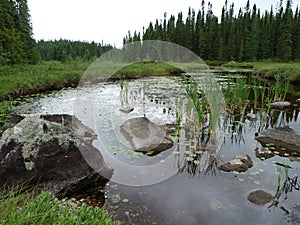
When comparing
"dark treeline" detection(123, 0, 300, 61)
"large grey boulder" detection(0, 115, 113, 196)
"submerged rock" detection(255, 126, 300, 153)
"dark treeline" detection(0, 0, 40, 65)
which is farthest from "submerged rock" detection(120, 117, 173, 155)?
"dark treeline" detection(123, 0, 300, 61)

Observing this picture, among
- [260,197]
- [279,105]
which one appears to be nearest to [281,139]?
[260,197]

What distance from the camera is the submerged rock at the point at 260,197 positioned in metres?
2.84

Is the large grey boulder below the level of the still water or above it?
above

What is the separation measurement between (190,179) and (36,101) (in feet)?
23.4

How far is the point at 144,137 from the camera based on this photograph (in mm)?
4602

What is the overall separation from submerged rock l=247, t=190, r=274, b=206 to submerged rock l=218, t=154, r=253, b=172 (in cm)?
61

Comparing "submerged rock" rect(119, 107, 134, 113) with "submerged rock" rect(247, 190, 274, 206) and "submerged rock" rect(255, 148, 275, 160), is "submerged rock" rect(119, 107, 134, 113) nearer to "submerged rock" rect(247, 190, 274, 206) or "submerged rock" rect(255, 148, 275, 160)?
"submerged rock" rect(255, 148, 275, 160)

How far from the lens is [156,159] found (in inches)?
157

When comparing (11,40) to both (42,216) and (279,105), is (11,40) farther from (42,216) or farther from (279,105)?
(42,216)

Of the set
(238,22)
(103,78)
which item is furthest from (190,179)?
(238,22)

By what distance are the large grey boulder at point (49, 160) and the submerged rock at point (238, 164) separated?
1.92 m

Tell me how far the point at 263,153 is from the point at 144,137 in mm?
2312

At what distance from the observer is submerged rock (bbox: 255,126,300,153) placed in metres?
4.39

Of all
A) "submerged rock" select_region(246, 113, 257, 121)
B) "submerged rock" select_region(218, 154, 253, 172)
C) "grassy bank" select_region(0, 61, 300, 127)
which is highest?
"grassy bank" select_region(0, 61, 300, 127)
